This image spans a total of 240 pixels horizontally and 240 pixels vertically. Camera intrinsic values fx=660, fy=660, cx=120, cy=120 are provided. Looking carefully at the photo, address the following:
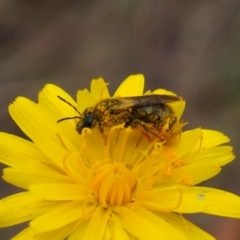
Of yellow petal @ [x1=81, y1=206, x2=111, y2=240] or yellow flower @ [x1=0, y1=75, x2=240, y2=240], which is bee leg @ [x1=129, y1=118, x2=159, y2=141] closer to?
yellow flower @ [x1=0, y1=75, x2=240, y2=240]

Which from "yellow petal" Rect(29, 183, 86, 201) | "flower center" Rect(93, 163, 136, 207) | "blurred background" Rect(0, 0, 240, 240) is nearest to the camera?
"yellow petal" Rect(29, 183, 86, 201)

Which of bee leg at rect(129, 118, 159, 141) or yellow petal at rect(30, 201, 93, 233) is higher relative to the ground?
bee leg at rect(129, 118, 159, 141)

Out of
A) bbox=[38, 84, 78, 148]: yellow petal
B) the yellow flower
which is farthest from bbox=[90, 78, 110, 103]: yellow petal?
bbox=[38, 84, 78, 148]: yellow petal

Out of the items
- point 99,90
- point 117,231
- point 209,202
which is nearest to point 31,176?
point 117,231

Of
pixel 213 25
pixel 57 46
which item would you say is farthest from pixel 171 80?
pixel 57 46

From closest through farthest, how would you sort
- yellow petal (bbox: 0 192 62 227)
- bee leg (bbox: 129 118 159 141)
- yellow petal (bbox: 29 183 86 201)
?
1. yellow petal (bbox: 29 183 86 201)
2. yellow petal (bbox: 0 192 62 227)
3. bee leg (bbox: 129 118 159 141)

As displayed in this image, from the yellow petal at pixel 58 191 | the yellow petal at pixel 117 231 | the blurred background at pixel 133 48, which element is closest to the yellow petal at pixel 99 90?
the yellow petal at pixel 58 191

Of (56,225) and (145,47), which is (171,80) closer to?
(145,47)
